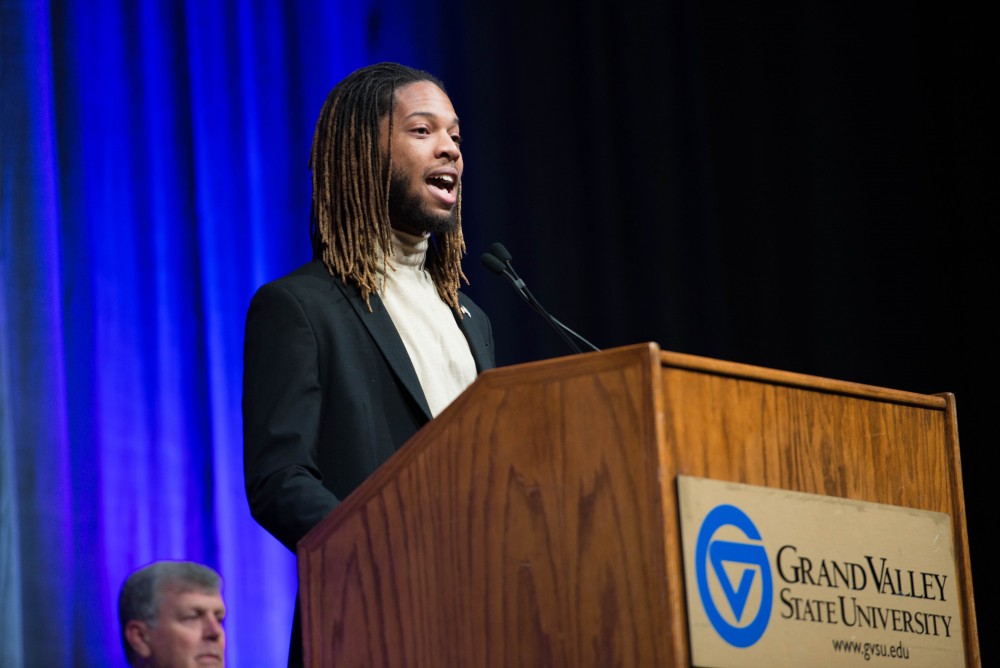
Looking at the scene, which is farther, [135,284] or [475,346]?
[135,284]

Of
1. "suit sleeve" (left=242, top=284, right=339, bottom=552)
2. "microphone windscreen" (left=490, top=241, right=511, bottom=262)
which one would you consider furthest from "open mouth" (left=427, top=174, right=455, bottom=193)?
"suit sleeve" (left=242, top=284, right=339, bottom=552)

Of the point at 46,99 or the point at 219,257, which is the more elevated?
the point at 46,99

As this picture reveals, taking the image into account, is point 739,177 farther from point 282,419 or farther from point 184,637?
point 282,419

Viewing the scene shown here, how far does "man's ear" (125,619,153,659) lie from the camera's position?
3287 millimetres

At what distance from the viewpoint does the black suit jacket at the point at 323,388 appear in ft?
6.72

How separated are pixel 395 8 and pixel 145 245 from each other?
1.16 meters

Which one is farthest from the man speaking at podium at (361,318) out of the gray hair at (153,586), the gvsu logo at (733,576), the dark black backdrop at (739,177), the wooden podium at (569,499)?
the dark black backdrop at (739,177)

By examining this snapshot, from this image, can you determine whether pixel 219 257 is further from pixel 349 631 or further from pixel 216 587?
pixel 349 631

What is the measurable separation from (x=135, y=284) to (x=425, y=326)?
5.01 ft

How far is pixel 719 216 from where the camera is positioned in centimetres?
461

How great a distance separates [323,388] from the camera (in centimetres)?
214

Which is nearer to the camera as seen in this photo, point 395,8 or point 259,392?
point 259,392

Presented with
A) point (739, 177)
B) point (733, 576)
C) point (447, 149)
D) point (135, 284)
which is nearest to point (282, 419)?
point (447, 149)

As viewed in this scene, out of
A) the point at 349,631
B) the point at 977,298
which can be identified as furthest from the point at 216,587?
the point at 977,298
